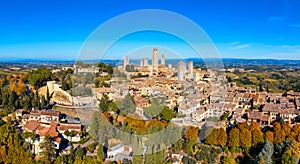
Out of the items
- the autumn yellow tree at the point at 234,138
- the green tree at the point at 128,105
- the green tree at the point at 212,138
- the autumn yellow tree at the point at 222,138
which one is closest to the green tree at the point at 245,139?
the autumn yellow tree at the point at 234,138

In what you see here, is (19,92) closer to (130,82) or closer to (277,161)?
(130,82)

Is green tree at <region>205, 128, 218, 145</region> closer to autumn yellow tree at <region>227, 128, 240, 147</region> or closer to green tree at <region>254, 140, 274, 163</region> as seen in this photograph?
autumn yellow tree at <region>227, 128, 240, 147</region>

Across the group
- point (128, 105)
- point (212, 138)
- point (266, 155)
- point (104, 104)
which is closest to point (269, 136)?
point (266, 155)

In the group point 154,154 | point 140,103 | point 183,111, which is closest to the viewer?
point 154,154

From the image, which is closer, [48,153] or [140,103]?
[48,153]

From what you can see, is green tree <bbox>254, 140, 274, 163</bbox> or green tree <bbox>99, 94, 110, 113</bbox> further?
green tree <bbox>99, 94, 110, 113</bbox>

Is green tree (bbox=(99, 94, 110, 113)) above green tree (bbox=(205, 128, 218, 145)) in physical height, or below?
above

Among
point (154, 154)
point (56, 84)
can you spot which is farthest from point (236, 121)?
point (56, 84)

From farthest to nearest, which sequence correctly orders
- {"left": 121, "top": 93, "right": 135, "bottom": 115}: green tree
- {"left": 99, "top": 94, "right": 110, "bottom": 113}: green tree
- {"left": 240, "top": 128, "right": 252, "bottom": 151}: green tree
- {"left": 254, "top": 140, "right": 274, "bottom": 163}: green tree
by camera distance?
1. {"left": 99, "top": 94, "right": 110, "bottom": 113}: green tree
2. {"left": 121, "top": 93, "right": 135, "bottom": 115}: green tree
3. {"left": 240, "top": 128, "right": 252, "bottom": 151}: green tree
4. {"left": 254, "top": 140, "right": 274, "bottom": 163}: green tree

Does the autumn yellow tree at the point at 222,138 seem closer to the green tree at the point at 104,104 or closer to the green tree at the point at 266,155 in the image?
the green tree at the point at 266,155

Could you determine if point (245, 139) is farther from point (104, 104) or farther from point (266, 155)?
point (104, 104)

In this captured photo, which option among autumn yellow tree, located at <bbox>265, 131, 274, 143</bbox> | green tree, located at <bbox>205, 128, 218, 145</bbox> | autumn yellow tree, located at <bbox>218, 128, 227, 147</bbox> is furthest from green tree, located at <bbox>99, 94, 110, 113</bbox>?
autumn yellow tree, located at <bbox>265, 131, 274, 143</bbox>
